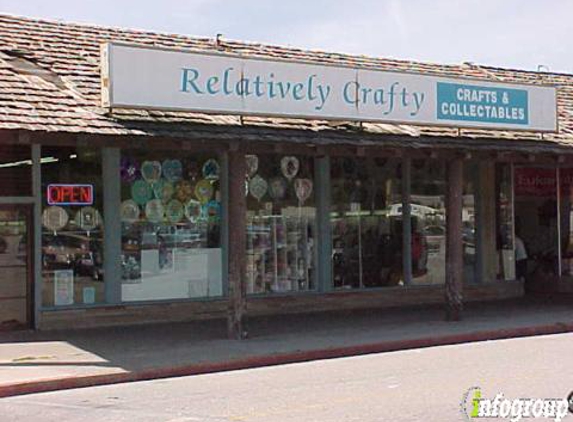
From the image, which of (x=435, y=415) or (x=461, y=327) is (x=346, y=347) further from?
(x=435, y=415)

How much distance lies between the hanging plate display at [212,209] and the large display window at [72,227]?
6.86 feet

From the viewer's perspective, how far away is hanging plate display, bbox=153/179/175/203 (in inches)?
677

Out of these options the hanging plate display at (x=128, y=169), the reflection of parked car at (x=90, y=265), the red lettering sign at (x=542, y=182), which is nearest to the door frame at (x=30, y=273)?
the reflection of parked car at (x=90, y=265)

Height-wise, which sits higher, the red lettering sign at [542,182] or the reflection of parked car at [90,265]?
the red lettering sign at [542,182]

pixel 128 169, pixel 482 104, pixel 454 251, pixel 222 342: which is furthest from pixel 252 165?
pixel 222 342

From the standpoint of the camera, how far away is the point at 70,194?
16.2 meters

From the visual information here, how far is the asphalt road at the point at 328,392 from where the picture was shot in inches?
364

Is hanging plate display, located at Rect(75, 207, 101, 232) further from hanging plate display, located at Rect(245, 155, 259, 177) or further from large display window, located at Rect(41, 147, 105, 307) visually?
hanging plate display, located at Rect(245, 155, 259, 177)

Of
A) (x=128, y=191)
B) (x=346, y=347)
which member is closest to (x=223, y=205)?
(x=128, y=191)

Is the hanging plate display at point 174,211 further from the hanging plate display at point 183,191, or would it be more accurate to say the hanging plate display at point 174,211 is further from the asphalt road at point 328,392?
the asphalt road at point 328,392

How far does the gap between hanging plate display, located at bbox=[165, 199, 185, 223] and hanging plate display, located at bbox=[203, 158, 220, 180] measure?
77 cm

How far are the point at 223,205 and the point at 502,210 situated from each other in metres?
7.34

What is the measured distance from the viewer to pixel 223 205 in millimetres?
17906

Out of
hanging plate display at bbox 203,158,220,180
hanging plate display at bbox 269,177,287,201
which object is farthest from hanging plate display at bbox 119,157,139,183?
hanging plate display at bbox 269,177,287,201
